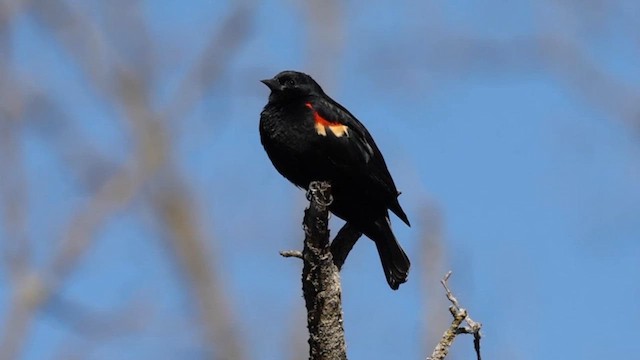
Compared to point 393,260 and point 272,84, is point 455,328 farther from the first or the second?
point 272,84

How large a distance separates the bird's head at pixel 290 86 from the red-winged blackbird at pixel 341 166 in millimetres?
162

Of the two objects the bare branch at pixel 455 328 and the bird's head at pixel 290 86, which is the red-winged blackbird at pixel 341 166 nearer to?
the bird's head at pixel 290 86

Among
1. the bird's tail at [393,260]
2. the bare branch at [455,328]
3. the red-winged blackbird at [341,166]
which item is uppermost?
the red-winged blackbird at [341,166]

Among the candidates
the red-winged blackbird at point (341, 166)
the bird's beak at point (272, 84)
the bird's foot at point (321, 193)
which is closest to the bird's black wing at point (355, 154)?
the red-winged blackbird at point (341, 166)

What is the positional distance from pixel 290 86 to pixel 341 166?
50cm

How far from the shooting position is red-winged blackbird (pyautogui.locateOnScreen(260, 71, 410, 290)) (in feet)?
13.4

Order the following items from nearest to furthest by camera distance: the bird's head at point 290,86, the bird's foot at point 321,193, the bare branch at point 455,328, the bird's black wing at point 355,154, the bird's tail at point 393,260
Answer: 1. the bare branch at point 455,328
2. the bird's foot at point 321,193
3. the bird's tail at point 393,260
4. the bird's black wing at point 355,154
5. the bird's head at point 290,86

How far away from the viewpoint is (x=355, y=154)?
13.7 ft

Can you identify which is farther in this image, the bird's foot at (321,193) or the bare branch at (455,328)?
the bird's foot at (321,193)

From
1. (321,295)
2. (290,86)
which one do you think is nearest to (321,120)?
(290,86)

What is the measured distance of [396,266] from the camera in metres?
4.02

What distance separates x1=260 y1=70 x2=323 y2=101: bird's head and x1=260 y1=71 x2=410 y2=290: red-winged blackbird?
6.4 inches

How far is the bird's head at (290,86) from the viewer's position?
4430 mm

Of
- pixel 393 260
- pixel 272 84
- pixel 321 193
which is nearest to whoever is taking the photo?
pixel 321 193
